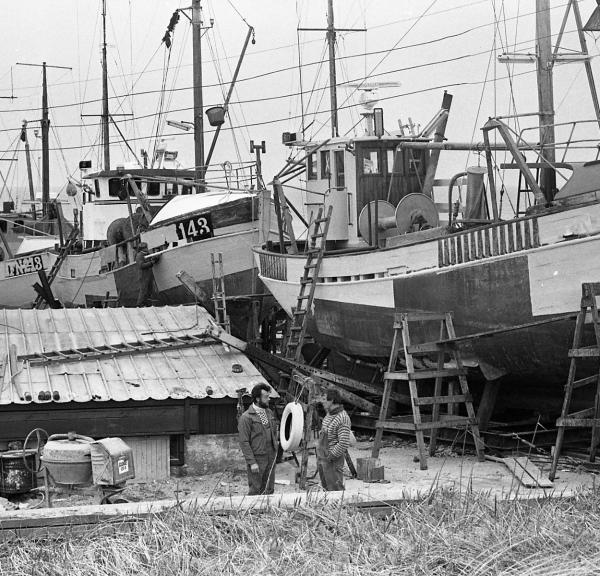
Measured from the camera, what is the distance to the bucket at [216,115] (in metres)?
29.3

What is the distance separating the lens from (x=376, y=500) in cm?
817

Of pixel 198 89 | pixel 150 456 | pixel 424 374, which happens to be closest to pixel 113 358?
pixel 150 456

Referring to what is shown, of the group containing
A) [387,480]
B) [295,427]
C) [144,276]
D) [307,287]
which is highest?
[307,287]

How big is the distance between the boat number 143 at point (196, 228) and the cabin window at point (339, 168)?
6.05 m

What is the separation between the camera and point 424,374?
47.6ft

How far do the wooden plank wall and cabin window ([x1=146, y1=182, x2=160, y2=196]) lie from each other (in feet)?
66.3

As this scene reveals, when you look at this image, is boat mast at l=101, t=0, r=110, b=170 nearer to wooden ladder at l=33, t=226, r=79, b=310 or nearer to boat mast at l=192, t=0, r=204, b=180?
wooden ladder at l=33, t=226, r=79, b=310

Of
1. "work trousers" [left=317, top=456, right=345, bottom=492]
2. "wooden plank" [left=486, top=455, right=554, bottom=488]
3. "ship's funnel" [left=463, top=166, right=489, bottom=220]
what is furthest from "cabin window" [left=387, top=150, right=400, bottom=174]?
"work trousers" [left=317, top=456, right=345, bottom=492]

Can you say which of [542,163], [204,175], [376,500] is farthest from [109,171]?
[376,500]

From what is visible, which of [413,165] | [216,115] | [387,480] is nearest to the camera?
[387,480]

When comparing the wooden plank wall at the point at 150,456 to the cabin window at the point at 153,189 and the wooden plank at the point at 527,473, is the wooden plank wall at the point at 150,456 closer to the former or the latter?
the wooden plank at the point at 527,473

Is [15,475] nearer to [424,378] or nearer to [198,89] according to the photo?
[424,378]

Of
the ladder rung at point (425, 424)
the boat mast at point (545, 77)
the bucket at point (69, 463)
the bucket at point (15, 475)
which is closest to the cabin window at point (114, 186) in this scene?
the boat mast at point (545, 77)

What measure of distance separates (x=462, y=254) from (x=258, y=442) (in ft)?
16.6
